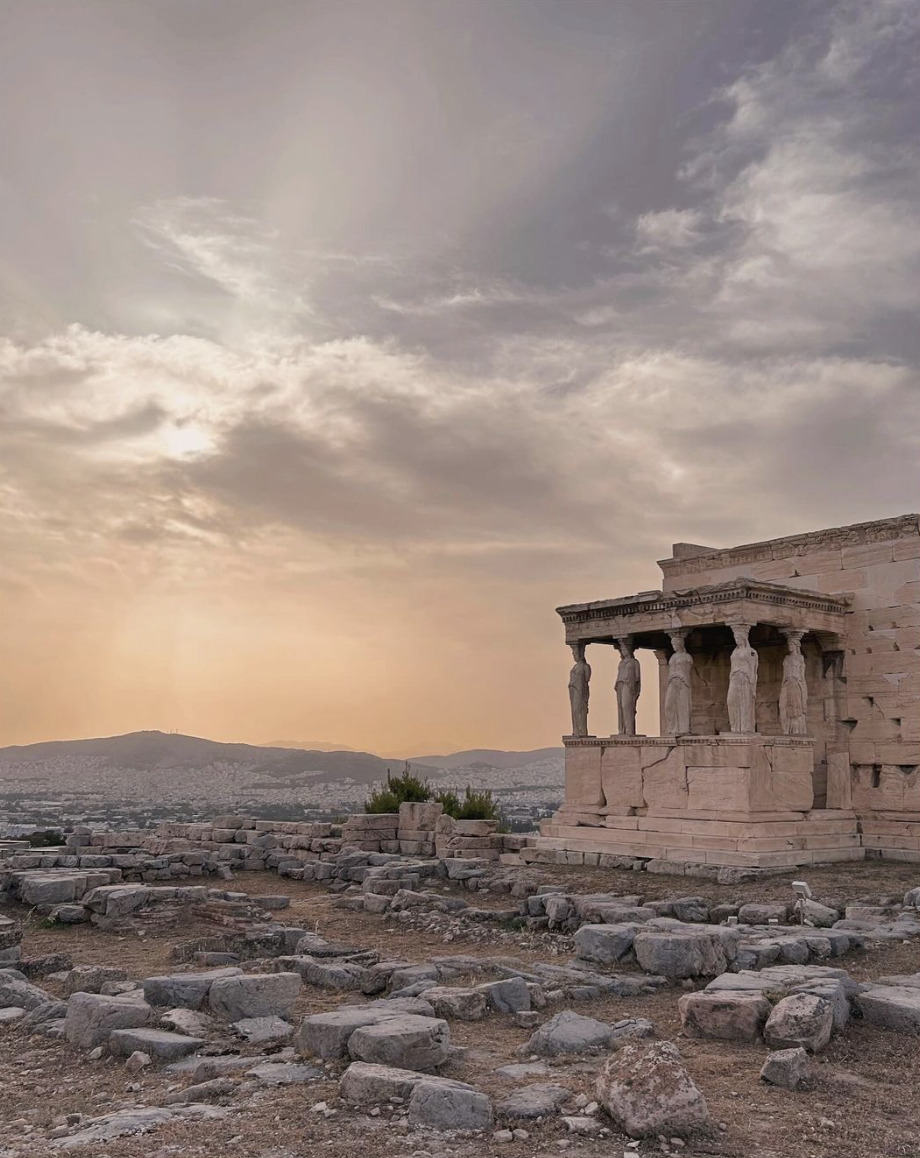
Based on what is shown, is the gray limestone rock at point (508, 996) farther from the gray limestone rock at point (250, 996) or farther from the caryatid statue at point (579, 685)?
the caryatid statue at point (579, 685)

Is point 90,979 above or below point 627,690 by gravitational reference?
below

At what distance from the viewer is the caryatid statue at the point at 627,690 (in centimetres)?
1866

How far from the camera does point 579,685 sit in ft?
64.5

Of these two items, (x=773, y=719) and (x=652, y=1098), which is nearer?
(x=652, y=1098)

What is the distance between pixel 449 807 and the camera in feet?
68.2

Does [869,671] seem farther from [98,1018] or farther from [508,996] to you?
[98,1018]

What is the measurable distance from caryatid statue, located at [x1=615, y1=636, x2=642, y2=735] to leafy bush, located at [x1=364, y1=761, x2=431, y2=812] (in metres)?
5.06

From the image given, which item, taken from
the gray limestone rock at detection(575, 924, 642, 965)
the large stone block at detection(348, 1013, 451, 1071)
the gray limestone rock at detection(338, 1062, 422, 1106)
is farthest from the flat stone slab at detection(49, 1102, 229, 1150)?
the gray limestone rock at detection(575, 924, 642, 965)

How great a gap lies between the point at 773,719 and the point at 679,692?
2.34 m

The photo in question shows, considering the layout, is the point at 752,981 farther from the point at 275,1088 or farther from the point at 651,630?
the point at 651,630

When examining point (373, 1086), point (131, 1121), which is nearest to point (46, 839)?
point (131, 1121)

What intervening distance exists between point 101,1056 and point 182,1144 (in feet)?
6.65

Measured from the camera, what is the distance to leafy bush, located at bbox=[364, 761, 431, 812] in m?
21.9

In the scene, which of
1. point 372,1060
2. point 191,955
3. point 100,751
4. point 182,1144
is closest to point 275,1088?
point 372,1060
